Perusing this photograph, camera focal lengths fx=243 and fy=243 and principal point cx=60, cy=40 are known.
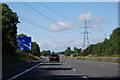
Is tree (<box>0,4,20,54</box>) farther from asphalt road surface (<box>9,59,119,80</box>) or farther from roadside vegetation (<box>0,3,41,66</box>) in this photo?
asphalt road surface (<box>9,59,119,80</box>)

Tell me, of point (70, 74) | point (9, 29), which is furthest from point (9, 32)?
point (70, 74)

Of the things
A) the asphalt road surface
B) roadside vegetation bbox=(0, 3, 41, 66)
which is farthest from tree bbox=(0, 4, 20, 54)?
the asphalt road surface

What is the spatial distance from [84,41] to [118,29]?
5230cm

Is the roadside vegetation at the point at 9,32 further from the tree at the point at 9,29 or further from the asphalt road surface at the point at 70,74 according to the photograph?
the asphalt road surface at the point at 70,74

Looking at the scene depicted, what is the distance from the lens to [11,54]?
4969 cm

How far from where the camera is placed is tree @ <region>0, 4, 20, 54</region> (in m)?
45.8

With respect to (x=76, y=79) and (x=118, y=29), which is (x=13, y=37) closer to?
(x=76, y=79)

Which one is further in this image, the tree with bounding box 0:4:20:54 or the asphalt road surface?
the tree with bounding box 0:4:20:54

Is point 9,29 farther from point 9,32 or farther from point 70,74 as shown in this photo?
point 70,74

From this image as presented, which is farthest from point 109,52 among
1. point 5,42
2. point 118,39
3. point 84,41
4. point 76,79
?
point 76,79

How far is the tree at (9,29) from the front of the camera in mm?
45812

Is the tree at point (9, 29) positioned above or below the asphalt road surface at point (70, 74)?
above

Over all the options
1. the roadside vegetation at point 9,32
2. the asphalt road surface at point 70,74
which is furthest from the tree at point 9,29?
the asphalt road surface at point 70,74

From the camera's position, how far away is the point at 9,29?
1924 inches
